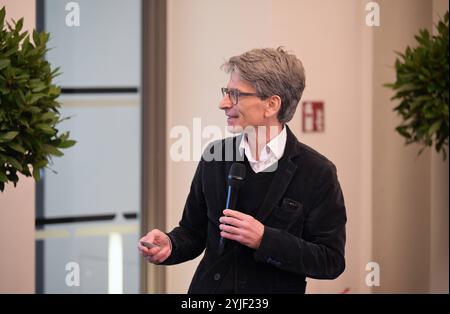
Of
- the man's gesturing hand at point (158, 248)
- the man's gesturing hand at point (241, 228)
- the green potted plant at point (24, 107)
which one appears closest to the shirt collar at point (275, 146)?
the man's gesturing hand at point (241, 228)

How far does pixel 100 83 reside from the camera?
3.87 metres

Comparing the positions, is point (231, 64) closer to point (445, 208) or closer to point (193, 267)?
point (193, 267)

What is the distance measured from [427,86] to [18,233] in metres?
2.09

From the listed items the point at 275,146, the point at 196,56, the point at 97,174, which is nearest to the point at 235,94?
the point at 275,146

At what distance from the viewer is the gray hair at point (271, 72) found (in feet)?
8.32

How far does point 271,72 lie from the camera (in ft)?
8.34

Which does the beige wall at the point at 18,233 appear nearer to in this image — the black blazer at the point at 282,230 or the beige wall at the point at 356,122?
the beige wall at the point at 356,122

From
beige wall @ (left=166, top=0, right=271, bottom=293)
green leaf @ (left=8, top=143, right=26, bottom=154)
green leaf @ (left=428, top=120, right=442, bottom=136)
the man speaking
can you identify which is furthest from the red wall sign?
green leaf @ (left=8, top=143, right=26, bottom=154)

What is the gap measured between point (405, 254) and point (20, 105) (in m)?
1.78

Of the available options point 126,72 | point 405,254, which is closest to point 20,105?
point 126,72

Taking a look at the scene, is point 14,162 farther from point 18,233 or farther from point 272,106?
point 18,233

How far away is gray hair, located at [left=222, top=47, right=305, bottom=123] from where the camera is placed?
2.54 m

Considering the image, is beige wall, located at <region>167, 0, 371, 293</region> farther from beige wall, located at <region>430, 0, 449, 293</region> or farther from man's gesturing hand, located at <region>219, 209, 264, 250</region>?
man's gesturing hand, located at <region>219, 209, 264, 250</region>

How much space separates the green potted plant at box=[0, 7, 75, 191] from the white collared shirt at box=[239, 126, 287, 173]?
2.24 ft
